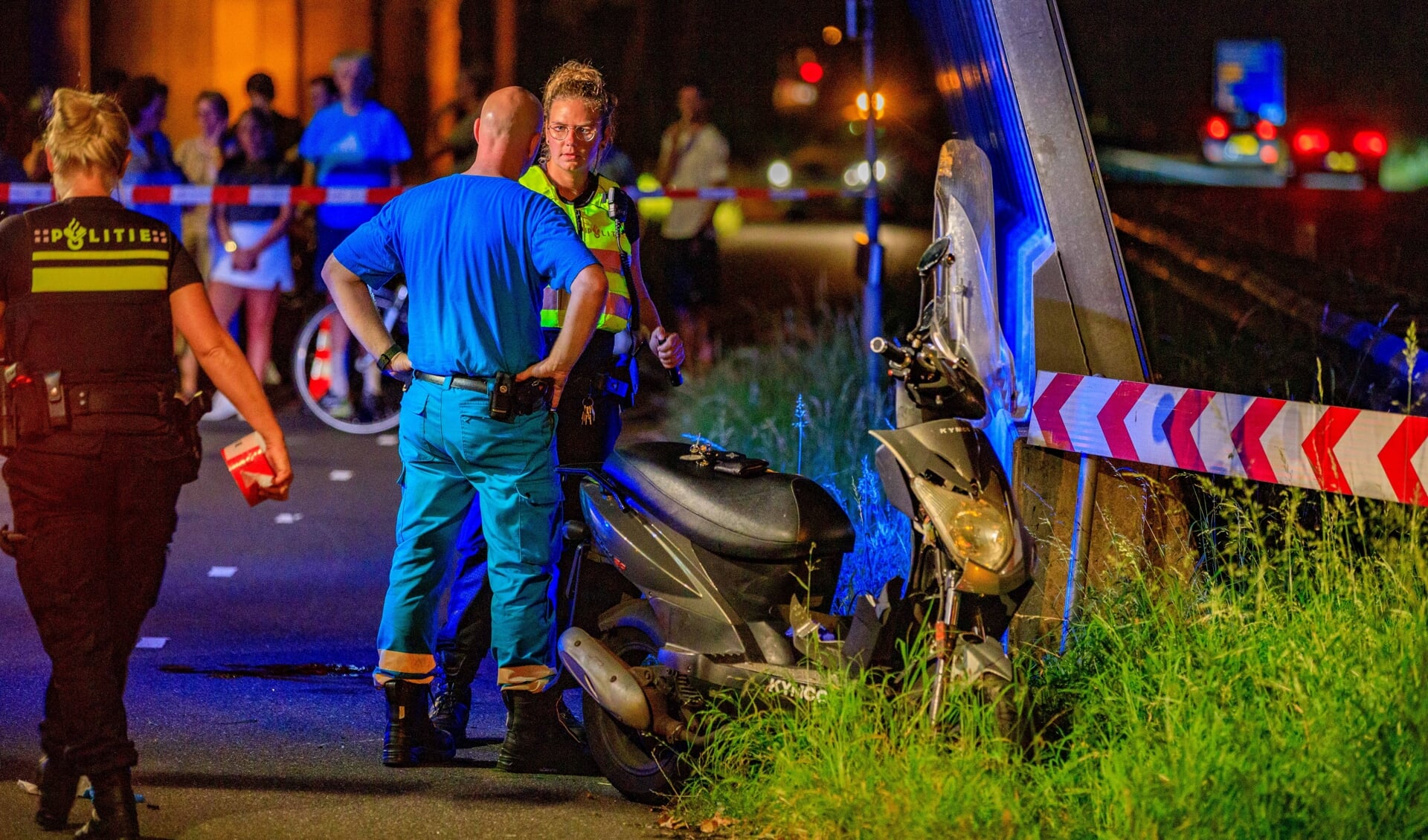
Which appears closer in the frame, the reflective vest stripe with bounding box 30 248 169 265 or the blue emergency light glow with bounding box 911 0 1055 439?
the reflective vest stripe with bounding box 30 248 169 265

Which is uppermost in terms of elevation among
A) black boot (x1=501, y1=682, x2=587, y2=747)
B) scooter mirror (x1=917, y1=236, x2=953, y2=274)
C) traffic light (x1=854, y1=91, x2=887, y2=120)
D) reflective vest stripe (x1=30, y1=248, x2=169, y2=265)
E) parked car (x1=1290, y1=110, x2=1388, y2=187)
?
traffic light (x1=854, y1=91, x2=887, y2=120)

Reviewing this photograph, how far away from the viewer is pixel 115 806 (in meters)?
4.50

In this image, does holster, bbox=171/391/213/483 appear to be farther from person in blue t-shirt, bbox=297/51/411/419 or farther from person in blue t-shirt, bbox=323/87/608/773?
person in blue t-shirt, bbox=297/51/411/419

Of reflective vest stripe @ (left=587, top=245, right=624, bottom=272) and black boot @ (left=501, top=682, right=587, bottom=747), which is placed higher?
reflective vest stripe @ (left=587, top=245, right=624, bottom=272)

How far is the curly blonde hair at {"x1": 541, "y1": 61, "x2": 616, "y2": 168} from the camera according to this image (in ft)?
17.9

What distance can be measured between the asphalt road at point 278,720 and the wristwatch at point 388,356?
115cm

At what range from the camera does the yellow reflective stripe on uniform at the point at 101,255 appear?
445 centimetres

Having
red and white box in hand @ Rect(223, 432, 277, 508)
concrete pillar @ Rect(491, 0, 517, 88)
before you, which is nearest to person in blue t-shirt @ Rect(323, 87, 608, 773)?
red and white box in hand @ Rect(223, 432, 277, 508)

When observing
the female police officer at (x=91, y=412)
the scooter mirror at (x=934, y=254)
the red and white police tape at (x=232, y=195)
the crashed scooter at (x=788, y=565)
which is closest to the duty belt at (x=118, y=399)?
the female police officer at (x=91, y=412)

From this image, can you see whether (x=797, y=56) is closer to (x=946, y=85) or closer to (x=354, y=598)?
(x=946, y=85)

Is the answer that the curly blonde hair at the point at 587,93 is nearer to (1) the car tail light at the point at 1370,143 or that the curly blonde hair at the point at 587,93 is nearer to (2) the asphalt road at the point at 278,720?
(2) the asphalt road at the point at 278,720

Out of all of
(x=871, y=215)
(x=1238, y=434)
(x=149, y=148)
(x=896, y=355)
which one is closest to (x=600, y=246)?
(x=896, y=355)

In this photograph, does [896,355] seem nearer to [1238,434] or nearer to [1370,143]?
[1238,434]

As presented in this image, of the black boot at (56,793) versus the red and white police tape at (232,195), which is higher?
the red and white police tape at (232,195)
